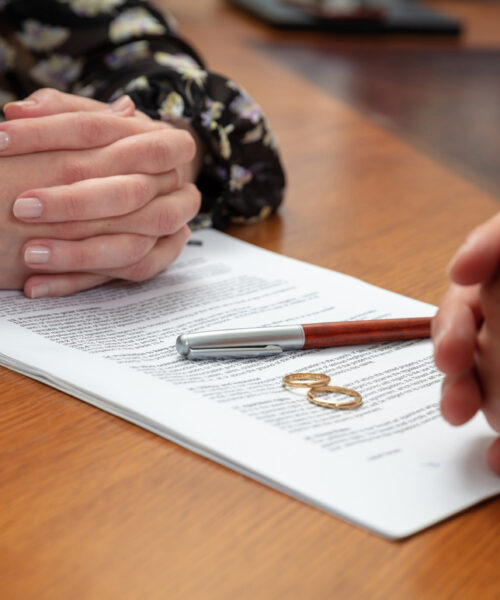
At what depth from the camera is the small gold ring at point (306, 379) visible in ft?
1.49

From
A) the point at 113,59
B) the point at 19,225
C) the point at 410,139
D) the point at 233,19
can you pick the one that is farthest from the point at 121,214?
the point at 233,19

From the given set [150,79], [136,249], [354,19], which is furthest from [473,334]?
[354,19]

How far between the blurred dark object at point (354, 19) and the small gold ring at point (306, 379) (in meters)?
1.49

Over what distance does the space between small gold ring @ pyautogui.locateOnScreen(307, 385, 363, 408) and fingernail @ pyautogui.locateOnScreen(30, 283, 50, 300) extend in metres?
0.22

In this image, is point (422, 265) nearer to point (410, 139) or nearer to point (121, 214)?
point (121, 214)

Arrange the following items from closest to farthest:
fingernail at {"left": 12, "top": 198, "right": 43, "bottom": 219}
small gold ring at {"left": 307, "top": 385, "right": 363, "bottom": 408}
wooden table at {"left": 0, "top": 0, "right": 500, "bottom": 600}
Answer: wooden table at {"left": 0, "top": 0, "right": 500, "bottom": 600}
small gold ring at {"left": 307, "top": 385, "right": 363, "bottom": 408}
fingernail at {"left": 12, "top": 198, "right": 43, "bottom": 219}

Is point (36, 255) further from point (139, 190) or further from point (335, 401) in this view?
point (335, 401)

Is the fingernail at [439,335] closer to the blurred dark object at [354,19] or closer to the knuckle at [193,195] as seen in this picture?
the knuckle at [193,195]

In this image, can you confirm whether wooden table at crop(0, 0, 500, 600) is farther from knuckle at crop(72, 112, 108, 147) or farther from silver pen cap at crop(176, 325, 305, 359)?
knuckle at crop(72, 112, 108, 147)

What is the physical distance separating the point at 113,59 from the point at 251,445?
1.97ft

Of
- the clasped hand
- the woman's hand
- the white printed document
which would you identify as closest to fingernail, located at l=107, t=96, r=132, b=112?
the clasped hand

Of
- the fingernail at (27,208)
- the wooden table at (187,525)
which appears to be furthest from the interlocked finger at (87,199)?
the wooden table at (187,525)

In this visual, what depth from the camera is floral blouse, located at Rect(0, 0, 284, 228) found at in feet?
2.47

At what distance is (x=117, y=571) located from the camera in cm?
32
